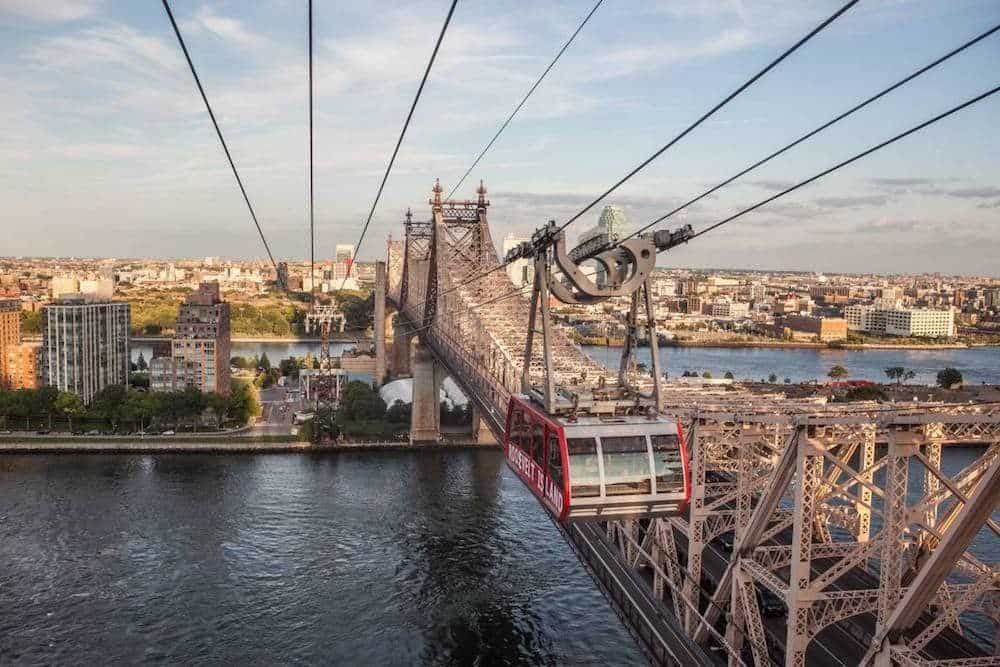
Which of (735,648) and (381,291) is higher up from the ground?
(381,291)

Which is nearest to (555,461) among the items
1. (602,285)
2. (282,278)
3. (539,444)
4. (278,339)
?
(539,444)

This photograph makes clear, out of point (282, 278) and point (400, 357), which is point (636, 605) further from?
point (282, 278)

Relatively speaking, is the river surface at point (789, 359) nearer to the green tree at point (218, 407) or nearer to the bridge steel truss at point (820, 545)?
the green tree at point (218, 407)

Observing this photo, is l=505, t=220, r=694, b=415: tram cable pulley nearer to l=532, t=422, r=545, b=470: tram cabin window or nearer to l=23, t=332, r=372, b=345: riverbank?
l=532, t=422, r=545, b=470: tram cabin window

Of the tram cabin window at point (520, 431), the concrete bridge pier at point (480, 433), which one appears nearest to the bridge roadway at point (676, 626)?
the tram cabin window at point (520, 431)

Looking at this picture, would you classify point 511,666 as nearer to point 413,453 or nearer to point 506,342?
point 506,342

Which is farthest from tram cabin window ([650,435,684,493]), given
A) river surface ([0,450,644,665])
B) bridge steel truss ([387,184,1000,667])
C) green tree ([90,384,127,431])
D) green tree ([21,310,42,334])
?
green tree ([21,310,42,334])

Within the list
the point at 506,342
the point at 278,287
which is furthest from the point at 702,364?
the point at 278,287
